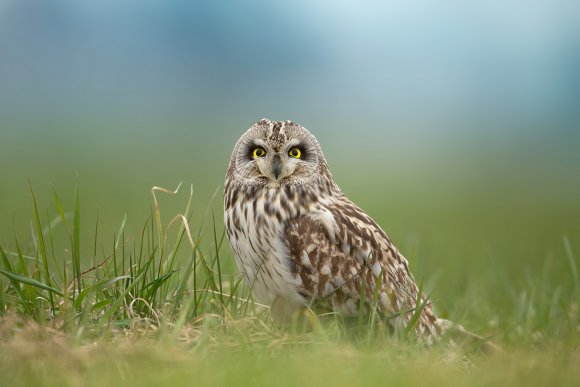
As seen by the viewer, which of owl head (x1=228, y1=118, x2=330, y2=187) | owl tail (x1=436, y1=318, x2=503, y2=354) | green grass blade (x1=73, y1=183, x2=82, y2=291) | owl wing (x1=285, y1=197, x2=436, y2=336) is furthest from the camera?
owl head (x1=228, y1=118, x2=330, y2=187)

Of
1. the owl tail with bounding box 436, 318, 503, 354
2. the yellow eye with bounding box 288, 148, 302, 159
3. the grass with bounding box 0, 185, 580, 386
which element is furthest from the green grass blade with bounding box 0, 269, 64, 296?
the owl tail with bounding box 436, 318, 503, 354

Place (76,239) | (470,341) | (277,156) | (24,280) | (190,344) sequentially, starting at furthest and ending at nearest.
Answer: (277,156), (470,341), (76,239), (24,280), (190,344)

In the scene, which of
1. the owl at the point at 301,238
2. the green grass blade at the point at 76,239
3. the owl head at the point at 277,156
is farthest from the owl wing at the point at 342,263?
the green grass blade at the point at 76,239

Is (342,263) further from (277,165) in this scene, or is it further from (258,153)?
(258,153)

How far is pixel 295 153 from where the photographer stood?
5125 millimetres

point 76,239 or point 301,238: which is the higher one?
point 301,238

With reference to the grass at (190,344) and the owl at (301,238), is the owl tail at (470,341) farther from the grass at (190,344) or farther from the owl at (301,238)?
the owl at (301,238)

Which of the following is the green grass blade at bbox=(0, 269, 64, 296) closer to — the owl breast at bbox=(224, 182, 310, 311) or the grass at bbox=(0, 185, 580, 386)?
the grass at bbox=(0, 185, 580, 386)

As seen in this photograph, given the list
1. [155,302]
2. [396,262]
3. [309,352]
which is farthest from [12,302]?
[396,262]

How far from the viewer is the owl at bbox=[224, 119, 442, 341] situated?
15.6 ft

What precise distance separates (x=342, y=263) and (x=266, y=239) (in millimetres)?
479

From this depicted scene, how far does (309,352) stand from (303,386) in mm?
793

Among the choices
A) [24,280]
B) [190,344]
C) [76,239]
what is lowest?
[190,344]

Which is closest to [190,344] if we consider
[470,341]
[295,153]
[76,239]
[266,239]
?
[76,239]
